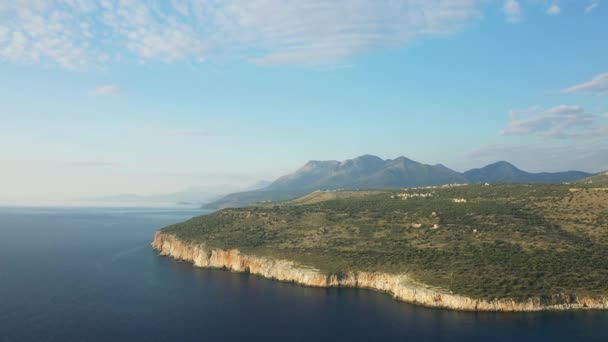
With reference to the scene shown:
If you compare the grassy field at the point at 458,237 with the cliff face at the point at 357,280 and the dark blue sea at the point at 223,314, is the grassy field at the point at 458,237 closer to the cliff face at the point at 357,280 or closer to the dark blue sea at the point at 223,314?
the cliff face at the point at 357,280

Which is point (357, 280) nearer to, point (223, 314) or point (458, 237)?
point (458, 237)

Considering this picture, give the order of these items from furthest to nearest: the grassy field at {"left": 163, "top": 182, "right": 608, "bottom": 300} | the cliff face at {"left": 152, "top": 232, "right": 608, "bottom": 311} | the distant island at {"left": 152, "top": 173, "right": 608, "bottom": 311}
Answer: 1. the grassy field at {"left": 163, "top": 182, "right": 608, "bottom": 300}
2. the distant island at {"left": 152, "top": 173, "right": 608, "bottom": 311}
3. the cliff face at {"left": 152, "top": 232, "right": 608, "bottom": 311}

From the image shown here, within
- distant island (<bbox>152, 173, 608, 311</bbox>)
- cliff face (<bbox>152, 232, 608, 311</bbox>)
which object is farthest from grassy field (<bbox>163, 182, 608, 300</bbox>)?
cliff face (<bbox>152, 232, 608, 311</bbox>)

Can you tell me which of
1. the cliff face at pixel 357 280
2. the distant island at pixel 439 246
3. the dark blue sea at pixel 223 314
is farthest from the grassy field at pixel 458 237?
the dark blue sea at pixel 223 314

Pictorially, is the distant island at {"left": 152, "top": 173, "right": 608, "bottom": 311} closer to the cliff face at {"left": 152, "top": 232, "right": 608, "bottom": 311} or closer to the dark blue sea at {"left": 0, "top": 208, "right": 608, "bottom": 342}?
the cliff face at {"left": 152, "top": 232, "right": 608, "bottom": 311}

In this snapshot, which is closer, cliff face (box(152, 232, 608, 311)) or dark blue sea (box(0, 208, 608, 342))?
dark blue sea (box(0, 208, 608, 342))

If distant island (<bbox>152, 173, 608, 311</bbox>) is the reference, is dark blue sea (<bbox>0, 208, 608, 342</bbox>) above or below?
below
